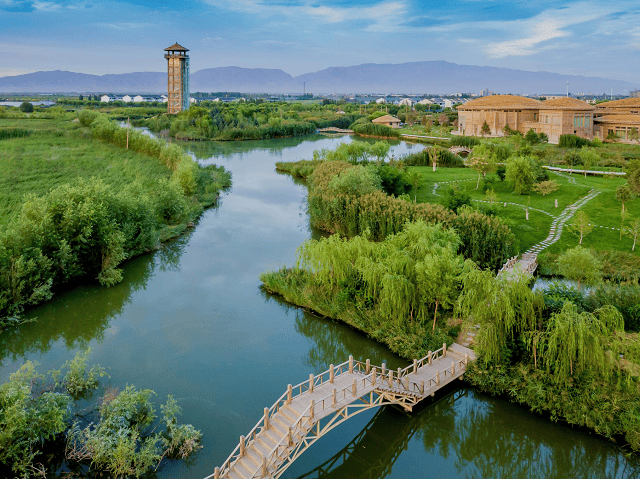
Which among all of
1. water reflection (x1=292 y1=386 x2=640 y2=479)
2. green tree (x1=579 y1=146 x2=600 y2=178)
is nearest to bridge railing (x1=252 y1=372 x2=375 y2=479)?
water reflection (x1=292 y1=386 x2=640 y2=479)

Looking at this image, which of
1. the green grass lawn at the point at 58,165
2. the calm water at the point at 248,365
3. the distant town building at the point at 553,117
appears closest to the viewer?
the calm water at the point at 248,365

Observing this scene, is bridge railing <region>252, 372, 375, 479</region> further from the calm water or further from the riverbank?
the riverbank

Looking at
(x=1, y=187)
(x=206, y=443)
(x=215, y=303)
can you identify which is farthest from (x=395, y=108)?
(x=206, y=443)

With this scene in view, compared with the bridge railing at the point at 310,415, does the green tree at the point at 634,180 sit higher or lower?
higher

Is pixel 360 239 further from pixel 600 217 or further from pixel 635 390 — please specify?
pixel 600 217

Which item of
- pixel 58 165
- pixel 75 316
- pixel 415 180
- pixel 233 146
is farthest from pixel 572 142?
pixel 75 316

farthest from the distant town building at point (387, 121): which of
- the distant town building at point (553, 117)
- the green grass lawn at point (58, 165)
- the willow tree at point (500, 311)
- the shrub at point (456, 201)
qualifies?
the willow tree at point (500, 311)

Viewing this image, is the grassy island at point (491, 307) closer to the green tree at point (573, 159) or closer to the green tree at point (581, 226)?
the green tree at point (581, 226)
